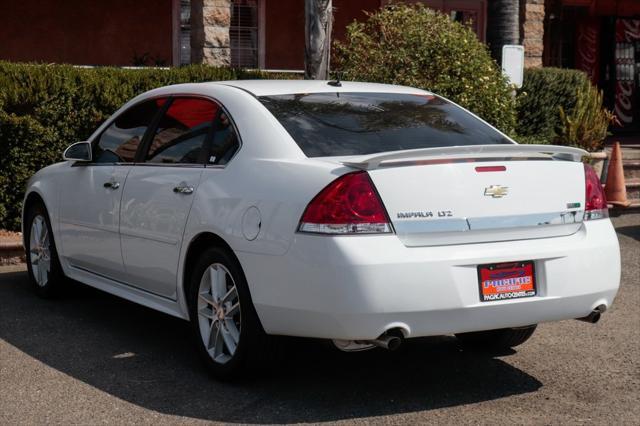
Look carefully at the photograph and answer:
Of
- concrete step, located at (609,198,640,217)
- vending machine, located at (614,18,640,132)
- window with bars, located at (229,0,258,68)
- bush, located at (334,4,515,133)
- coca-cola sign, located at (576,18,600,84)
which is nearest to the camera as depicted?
bush, located at (334,4,515,133)

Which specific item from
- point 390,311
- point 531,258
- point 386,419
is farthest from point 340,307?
point 531,258

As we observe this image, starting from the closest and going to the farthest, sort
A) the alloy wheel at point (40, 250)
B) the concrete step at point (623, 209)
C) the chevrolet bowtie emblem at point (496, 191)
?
the chevrolet bowtie emblem at point (496, 191) → the alloy wheel at point (40, 250) → the concrete step at point (623, 209)

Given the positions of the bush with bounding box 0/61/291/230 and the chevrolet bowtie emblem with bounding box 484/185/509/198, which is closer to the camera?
the chevrolet bowtie emblem with bounding box 484/185/509/198

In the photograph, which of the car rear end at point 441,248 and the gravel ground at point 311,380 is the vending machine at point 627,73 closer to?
the gravel ground at point 311,380

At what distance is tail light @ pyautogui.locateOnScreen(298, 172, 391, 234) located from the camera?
5.27 metres

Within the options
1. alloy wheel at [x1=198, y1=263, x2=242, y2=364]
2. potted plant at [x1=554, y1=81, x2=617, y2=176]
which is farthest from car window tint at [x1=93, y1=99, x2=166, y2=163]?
potted plant at [x1=554, y1=81, x2=617, y2=176]

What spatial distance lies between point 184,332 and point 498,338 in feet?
6.83

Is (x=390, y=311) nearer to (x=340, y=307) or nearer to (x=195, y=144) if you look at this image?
(x=340, y=307)

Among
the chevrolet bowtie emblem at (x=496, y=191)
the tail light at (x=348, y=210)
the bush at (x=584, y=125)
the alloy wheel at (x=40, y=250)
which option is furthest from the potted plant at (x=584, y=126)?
the tail light at (x=348, y=210)

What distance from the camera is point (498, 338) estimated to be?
22.1ft

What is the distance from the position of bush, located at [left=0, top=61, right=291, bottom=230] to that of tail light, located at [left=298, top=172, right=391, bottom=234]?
5.90m

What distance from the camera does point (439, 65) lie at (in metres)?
12.0

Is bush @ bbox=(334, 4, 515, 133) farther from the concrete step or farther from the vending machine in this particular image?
the vending machine

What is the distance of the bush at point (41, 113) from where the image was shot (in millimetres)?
10508
